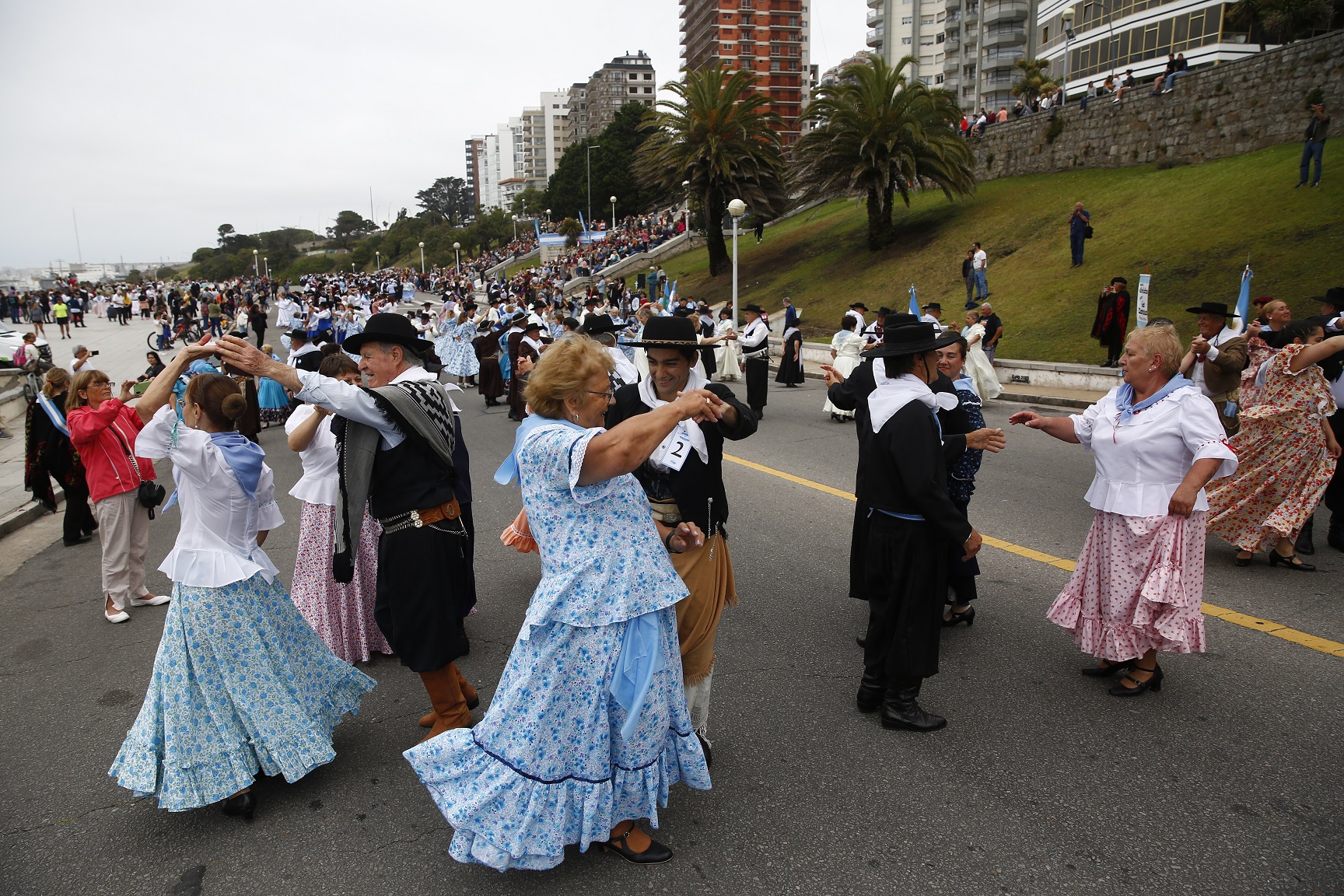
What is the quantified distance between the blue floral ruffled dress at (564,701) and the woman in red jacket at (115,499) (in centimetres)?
436

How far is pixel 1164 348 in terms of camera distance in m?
4.02

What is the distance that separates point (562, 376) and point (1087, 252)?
2465 cm

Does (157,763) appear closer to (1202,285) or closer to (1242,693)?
(1242,693)

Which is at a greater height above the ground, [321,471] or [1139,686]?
[321,471]

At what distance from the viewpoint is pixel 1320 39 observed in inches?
919

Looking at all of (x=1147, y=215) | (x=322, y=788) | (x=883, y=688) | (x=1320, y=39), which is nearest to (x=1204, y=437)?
(x=883, y=688)

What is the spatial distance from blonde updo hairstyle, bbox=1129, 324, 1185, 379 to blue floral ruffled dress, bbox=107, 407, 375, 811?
4.19m

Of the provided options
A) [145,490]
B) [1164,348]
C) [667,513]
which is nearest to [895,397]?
[667,513]

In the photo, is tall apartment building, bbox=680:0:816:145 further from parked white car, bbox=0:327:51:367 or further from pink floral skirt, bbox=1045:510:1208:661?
pink floral skirt, bbox=1045:510:1208:661

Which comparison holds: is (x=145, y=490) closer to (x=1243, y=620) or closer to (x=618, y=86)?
(x=1243, y=620)

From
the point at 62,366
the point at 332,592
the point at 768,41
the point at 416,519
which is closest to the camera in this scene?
the point at 416,519

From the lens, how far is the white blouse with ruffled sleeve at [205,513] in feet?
11.4

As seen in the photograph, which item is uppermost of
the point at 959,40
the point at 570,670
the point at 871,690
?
the point at 959,40

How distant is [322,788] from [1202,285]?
20.3 meters
